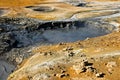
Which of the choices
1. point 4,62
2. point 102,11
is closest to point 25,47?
point 4,62

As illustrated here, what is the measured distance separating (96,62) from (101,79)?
9.41ft

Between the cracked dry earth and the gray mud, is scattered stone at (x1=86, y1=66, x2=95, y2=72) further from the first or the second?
the gray mud

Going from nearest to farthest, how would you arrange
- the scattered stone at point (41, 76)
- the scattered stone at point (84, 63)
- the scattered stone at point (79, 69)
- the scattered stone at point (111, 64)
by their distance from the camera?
the scattered stone at point (79, 69)
the scattered stone at point (41, 76)
the scattered stone at point (111, 64)
the scattered stone at point (84, 63)

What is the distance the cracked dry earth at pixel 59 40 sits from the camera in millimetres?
26578

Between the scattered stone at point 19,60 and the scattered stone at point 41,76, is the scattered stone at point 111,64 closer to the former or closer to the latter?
the scattered stone at point 41,76

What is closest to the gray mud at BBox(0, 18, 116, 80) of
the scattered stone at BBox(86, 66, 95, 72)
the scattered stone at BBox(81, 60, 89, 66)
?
the scattered stone at BBox(81, 60, 89, 66)

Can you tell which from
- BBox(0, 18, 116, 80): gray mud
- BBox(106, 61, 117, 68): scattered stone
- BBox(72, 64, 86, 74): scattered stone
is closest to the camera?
BBox(72, 64, 86, 74): scattered stone

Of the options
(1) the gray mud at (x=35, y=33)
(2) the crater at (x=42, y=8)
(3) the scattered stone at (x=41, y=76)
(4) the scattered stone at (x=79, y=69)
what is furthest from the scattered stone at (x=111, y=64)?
(2) the crater at (x=42, y=8)

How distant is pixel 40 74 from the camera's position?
2648 centimetres

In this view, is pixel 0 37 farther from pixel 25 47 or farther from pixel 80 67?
pixel 80 67

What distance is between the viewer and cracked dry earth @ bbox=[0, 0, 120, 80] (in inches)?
1046

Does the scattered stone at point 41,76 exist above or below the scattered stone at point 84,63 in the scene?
below

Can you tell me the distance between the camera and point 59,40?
41.7 m

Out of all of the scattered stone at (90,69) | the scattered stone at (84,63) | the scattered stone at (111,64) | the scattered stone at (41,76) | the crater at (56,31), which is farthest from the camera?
the crater at (56,31)
